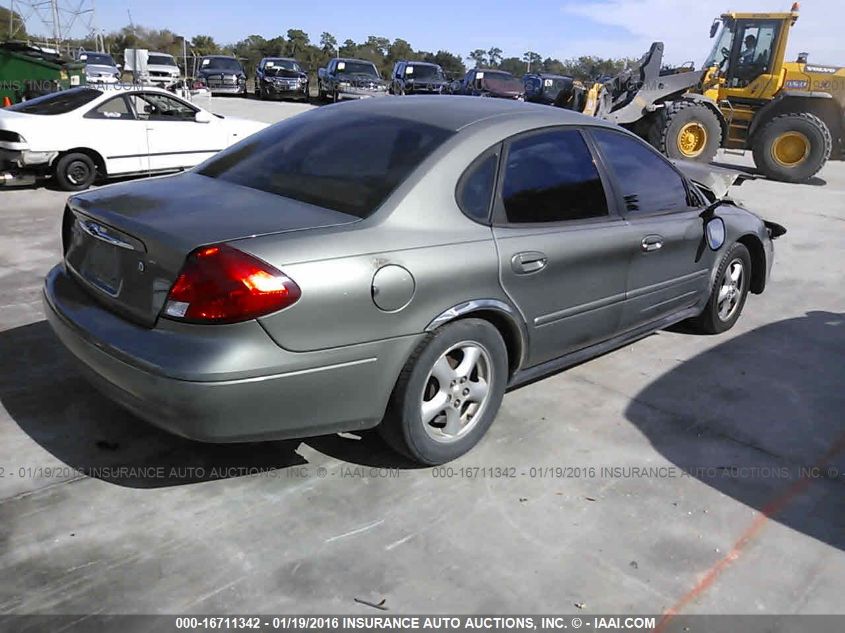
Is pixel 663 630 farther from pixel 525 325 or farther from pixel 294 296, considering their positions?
pixel 294 296

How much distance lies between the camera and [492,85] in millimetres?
25125

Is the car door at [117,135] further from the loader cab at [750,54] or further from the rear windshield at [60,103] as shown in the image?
the loader cab at [750,54]

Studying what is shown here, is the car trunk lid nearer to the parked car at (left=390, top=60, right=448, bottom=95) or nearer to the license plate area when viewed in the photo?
the license plate area

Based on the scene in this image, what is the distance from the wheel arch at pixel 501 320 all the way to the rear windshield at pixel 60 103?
8.01 metres

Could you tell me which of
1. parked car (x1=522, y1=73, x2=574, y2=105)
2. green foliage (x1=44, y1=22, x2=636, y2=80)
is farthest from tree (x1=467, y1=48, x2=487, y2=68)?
parked car (x1=522, y1=73, x2=574, y2=105)

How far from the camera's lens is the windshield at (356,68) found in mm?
28247

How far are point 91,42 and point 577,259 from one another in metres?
63.0

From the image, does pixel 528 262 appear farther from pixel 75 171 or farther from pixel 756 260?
pixel 75 171

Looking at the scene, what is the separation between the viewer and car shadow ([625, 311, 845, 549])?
3.33 meters

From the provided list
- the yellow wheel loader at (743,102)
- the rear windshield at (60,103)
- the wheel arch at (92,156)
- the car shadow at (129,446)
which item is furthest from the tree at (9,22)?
the car shadow at (129,446)

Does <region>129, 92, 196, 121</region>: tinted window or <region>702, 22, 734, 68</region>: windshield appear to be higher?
<region>702, 22, 734, 68</region>: windshield

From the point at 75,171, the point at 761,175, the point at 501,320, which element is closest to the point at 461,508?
the point at 501,320

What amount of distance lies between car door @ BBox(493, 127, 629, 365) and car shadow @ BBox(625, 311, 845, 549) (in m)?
0.63

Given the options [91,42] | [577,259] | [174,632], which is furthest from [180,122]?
[91,42]
